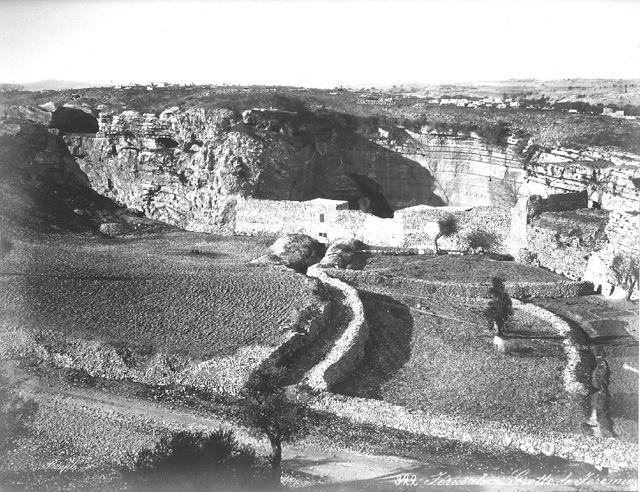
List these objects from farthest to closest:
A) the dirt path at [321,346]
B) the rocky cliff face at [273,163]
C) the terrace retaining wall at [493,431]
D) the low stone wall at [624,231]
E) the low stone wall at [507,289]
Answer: the rocky cliff face at [273,163] → the low stone wall at [507,289] → the low stone wall at [624,231] → the dirt path at [321,346] → the terrace retaining wall at [493,431]

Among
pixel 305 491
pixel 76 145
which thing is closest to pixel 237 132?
pixel 76 145

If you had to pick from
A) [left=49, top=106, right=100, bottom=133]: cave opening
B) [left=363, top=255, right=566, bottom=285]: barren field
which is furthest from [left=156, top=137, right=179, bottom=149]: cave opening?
[left=363, top=255, right=566, bottom=285]: barren field

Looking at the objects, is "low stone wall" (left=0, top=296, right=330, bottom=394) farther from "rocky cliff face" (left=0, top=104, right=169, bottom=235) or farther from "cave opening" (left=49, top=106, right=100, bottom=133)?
"cave opening" (left=49, top=106, right=100, bottom=133)

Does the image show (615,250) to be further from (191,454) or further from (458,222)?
(191,454)

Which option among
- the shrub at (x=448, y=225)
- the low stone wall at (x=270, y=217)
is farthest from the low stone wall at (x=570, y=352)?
the low stone wall at (x=270, y=217)

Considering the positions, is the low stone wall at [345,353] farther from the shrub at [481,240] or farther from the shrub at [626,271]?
the shrub at [626,271]

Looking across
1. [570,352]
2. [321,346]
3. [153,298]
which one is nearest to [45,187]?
[153,298]
